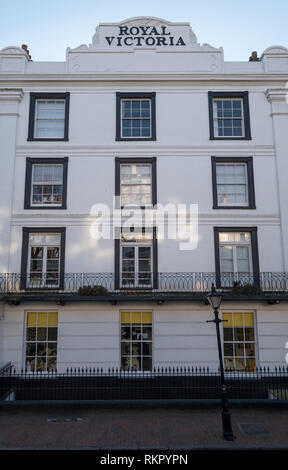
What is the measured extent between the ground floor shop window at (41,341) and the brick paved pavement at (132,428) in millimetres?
2422

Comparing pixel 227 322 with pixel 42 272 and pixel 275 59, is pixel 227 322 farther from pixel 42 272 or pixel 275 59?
pixel 275 59

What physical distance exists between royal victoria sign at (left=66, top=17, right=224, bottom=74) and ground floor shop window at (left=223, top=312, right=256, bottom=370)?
1118cm

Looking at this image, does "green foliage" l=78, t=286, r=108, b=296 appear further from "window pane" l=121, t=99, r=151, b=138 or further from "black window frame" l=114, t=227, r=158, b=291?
"window pane" l=121, t=99, r=151, b=138

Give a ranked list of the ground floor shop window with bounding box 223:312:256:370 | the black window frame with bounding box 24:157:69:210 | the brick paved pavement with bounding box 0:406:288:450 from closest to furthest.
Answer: the brick paved pavement with bounding box 0:406:288:450 → the ground floor shop window with bounding box 223:312:256:370 → the black window frame with bounding box 24:157:69:210

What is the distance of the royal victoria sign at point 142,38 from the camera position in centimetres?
1702

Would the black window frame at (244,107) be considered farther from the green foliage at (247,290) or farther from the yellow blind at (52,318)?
the yellow blind at (52,318)

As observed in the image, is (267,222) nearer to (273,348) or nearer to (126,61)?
(273,348)

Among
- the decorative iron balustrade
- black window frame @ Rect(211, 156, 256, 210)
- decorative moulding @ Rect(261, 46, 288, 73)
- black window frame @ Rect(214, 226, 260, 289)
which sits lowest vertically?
the decorative iron balustrade

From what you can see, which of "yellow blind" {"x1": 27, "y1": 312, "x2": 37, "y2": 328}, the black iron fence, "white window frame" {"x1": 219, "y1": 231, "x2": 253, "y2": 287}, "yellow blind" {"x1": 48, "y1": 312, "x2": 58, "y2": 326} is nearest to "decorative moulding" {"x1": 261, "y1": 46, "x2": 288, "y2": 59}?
"white window frame" {"x1": 219, "y1": 231, "x2": 253, "y2": 287}

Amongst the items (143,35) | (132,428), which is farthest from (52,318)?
(143,35)

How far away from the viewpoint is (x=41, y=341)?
14711 millimetres

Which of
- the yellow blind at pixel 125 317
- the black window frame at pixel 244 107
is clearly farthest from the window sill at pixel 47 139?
the yellow blind at pixel 125 317

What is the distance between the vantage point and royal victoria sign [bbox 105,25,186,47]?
17.0 metres

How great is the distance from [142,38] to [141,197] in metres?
7.62
